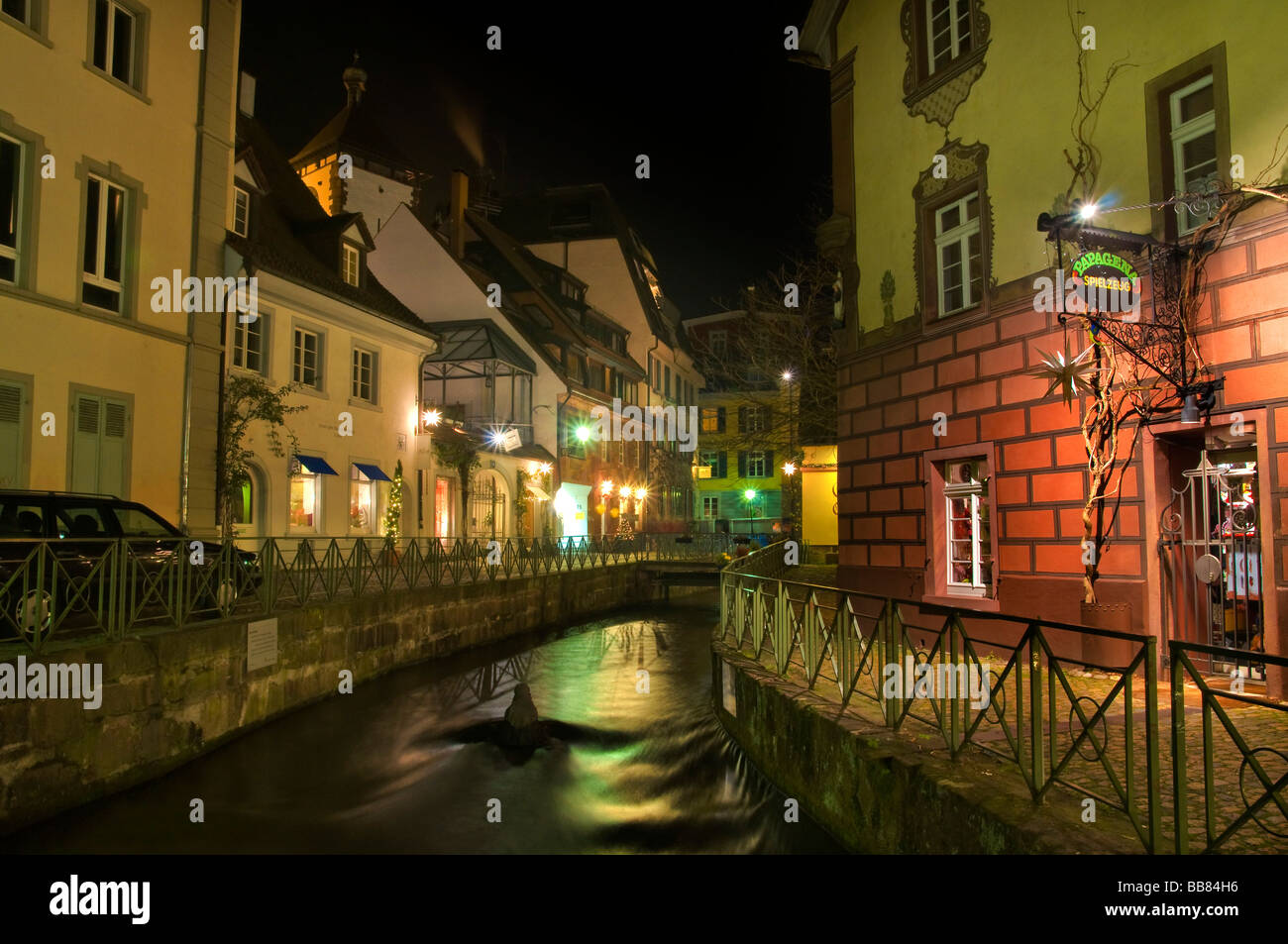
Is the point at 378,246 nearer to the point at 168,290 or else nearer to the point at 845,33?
the point at 168,290

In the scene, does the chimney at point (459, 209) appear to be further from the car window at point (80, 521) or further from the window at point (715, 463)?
the window at point (715, 463)

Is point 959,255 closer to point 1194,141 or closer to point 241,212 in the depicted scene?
point 1194,141

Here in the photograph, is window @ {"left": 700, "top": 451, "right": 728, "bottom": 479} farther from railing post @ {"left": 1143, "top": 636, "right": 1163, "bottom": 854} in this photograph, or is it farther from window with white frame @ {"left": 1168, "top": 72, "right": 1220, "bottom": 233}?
railing post @ {"left": 1143, "top": 636, "right": 1163, "bottom": 854}

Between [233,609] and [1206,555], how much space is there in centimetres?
1158

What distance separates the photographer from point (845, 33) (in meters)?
14.4

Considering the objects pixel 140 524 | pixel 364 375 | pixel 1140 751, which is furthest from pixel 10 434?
pixel 1140 751

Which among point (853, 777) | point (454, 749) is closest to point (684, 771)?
point (454, 749)

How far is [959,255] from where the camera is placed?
11906 millimetres

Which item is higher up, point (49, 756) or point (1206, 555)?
point (1206, 555)

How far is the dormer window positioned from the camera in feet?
76.4

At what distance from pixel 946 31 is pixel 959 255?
3278 mm

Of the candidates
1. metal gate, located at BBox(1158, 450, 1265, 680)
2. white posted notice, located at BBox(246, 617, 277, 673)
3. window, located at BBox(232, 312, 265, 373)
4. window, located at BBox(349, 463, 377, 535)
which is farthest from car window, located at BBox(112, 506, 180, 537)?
metal gate, located at BBox(1158, 450, 1265, 680)

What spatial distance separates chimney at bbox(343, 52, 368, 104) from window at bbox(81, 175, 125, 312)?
108 feet

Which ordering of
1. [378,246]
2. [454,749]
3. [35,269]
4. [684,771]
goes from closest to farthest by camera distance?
[684,771]
[454,749]
[35,269]
[378,246]
